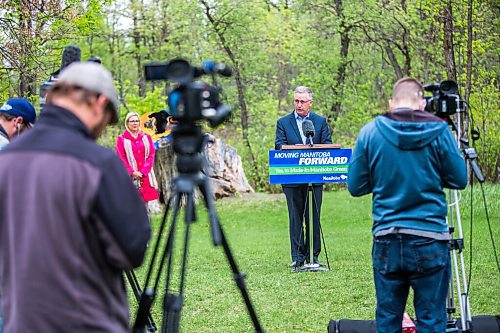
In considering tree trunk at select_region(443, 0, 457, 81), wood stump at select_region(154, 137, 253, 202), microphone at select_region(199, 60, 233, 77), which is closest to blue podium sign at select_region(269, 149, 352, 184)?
microphone at select_region(199, 60, 233, 77)

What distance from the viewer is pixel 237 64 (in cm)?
2877

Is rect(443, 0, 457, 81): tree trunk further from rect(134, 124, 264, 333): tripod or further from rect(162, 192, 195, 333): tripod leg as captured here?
rect(162, 192, 195, 333): tripod leg

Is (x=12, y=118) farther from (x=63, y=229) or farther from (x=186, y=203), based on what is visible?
(x=63, y=229)

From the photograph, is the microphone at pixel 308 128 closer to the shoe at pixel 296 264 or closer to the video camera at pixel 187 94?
the shoe at pixel 296 264

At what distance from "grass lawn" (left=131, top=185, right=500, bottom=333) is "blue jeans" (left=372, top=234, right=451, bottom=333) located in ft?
5.85

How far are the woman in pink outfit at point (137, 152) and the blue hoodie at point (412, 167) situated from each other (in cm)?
603

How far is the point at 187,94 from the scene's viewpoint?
12.1 feet

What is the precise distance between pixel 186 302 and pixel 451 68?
40.5 ft

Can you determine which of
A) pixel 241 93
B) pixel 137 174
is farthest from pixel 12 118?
pixel 241 93

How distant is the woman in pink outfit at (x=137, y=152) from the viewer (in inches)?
406

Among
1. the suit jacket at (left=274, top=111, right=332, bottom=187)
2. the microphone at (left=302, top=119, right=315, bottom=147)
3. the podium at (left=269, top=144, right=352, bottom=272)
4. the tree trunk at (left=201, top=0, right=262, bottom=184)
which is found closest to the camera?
the microphone at (left=302, top=119, right=315, bottom=147)

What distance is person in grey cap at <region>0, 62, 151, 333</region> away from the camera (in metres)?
2.83

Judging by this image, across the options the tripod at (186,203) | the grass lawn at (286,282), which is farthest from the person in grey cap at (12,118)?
the grass lawn at (286,282)

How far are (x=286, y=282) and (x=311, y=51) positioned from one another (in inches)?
788
